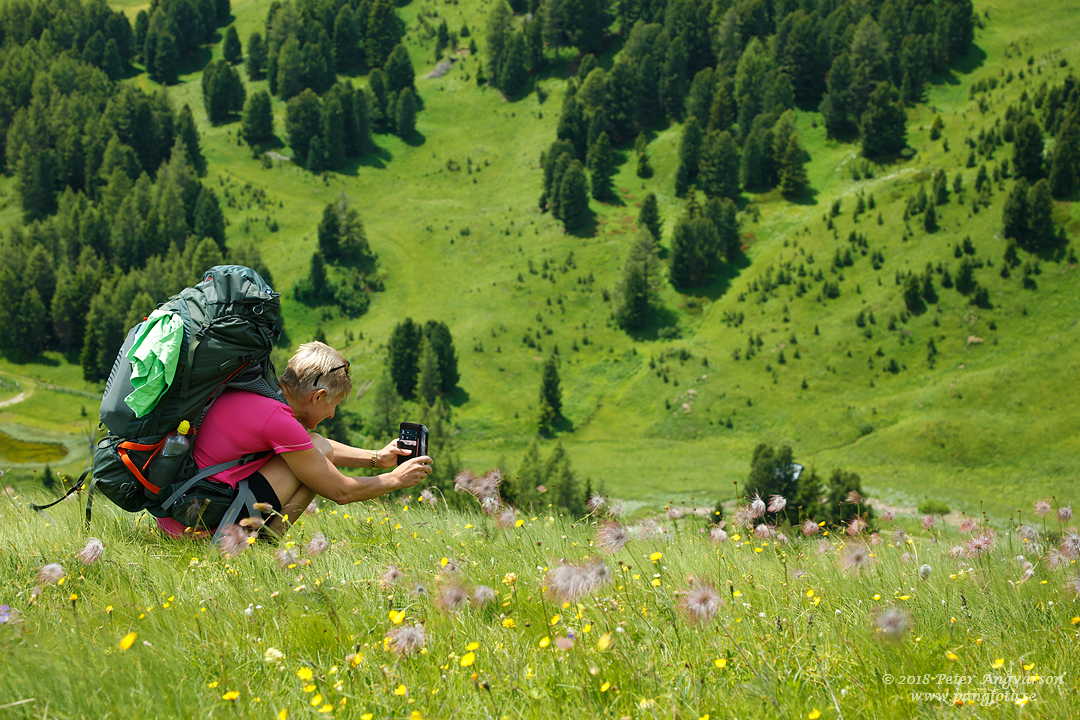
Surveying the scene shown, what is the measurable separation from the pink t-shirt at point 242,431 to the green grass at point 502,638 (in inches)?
25.6

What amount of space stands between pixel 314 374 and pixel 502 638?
8.84ft

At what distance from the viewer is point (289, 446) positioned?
4848mm

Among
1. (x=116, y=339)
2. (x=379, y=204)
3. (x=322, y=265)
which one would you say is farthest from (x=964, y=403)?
(x=116, y=339)

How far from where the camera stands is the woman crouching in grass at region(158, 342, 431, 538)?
4.84 m

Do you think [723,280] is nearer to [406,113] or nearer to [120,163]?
[406,113]

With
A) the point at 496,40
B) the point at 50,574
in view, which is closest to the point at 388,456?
the point at 50,574

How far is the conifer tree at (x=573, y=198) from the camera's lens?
9225 centimetres

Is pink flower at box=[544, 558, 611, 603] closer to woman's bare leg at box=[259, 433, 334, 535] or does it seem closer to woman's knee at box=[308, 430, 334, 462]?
woman's bare leg at box=[259, 433, 334, 535]

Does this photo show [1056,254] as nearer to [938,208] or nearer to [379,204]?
[938,208]

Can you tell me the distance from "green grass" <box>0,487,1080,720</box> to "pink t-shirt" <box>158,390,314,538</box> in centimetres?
65

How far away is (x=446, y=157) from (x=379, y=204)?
16396 mm

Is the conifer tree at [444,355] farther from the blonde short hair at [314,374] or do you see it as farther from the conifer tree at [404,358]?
the blonde short hair at [314,374]

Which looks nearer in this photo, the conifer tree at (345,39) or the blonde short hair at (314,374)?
the blonde short hair at (314,374)

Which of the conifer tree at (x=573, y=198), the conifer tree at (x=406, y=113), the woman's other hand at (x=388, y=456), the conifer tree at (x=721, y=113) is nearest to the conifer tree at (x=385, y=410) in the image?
the conifer tree at (x=573, y=198)
